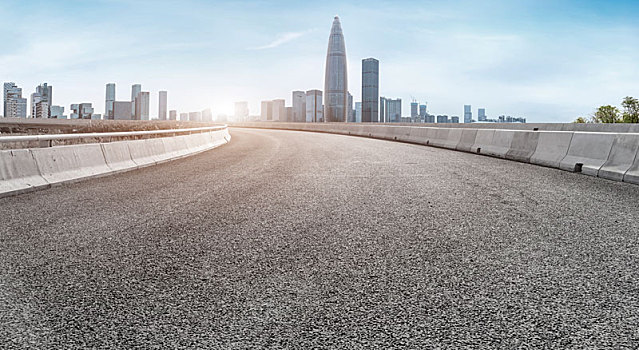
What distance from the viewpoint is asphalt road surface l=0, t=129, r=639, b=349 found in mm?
2918

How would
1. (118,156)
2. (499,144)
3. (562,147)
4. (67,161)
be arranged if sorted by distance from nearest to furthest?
(67,161)
(118,156)
(562,147)
(499,144)

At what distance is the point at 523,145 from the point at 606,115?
59377 millimetres

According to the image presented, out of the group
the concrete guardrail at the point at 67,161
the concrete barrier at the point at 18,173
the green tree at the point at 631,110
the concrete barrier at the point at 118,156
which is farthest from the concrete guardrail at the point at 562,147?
the green tree at the point at 631,110

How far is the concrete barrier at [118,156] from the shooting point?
37.6ft

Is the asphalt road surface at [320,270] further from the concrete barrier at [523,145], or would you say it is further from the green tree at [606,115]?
the green tree at [606,115]

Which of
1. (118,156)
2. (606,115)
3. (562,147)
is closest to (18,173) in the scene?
(118,156)

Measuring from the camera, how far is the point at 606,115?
64.8 meters

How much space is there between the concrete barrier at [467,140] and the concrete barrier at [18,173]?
585 inches

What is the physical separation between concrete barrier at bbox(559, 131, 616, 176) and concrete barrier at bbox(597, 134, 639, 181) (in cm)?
14

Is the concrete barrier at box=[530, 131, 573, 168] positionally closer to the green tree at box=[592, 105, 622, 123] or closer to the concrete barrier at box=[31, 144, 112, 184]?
the concrete barrier at box=[31, 144, 112, 184]

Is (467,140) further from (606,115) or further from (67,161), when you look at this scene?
(606,115)

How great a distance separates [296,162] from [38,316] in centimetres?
1072

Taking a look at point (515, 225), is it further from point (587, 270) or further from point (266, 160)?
point (266, 160)

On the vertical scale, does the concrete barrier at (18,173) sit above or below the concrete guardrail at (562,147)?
below
